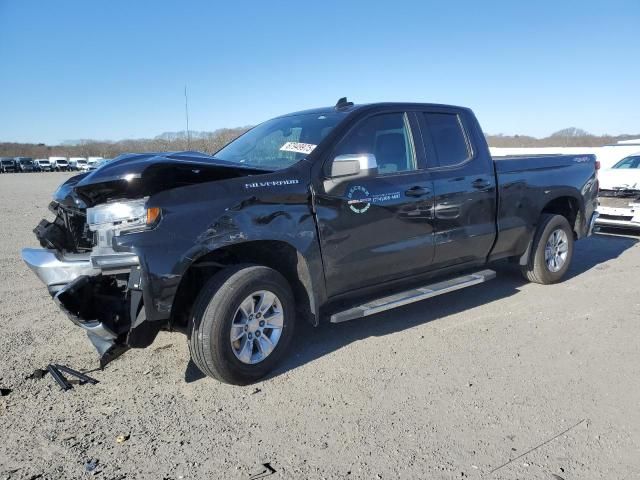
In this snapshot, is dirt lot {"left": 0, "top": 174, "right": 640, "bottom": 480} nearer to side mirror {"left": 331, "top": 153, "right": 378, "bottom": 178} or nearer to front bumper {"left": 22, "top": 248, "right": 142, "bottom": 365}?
front bumper {"left": 22, "top": 248, "right": 142, "bottom": 365}

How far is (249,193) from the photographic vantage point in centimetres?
364

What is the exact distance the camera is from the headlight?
10.8 ft

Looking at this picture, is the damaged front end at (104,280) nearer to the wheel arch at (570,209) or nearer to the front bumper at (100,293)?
the front bumper at (100,293)

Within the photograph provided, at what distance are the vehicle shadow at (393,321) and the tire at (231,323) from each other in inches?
10.7

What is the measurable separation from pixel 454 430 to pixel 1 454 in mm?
2579

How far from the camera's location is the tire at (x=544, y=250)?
600 centimetres

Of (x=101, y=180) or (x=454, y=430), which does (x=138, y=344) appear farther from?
(x=454, y=430)

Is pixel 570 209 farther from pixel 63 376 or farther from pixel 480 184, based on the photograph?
pixel 63 376

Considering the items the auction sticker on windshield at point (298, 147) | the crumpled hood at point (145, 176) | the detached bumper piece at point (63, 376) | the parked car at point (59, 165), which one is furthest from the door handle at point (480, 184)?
the parked car at point (59, 165)

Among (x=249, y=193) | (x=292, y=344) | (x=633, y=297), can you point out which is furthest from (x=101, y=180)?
(x=633, y=297)

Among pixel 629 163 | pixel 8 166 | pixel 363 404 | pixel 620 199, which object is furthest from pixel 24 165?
pixel 363 404

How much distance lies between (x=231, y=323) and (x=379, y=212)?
5.02 ft

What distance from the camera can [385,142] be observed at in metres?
4.56

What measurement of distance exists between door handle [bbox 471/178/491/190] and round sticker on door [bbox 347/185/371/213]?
144 centimetres
